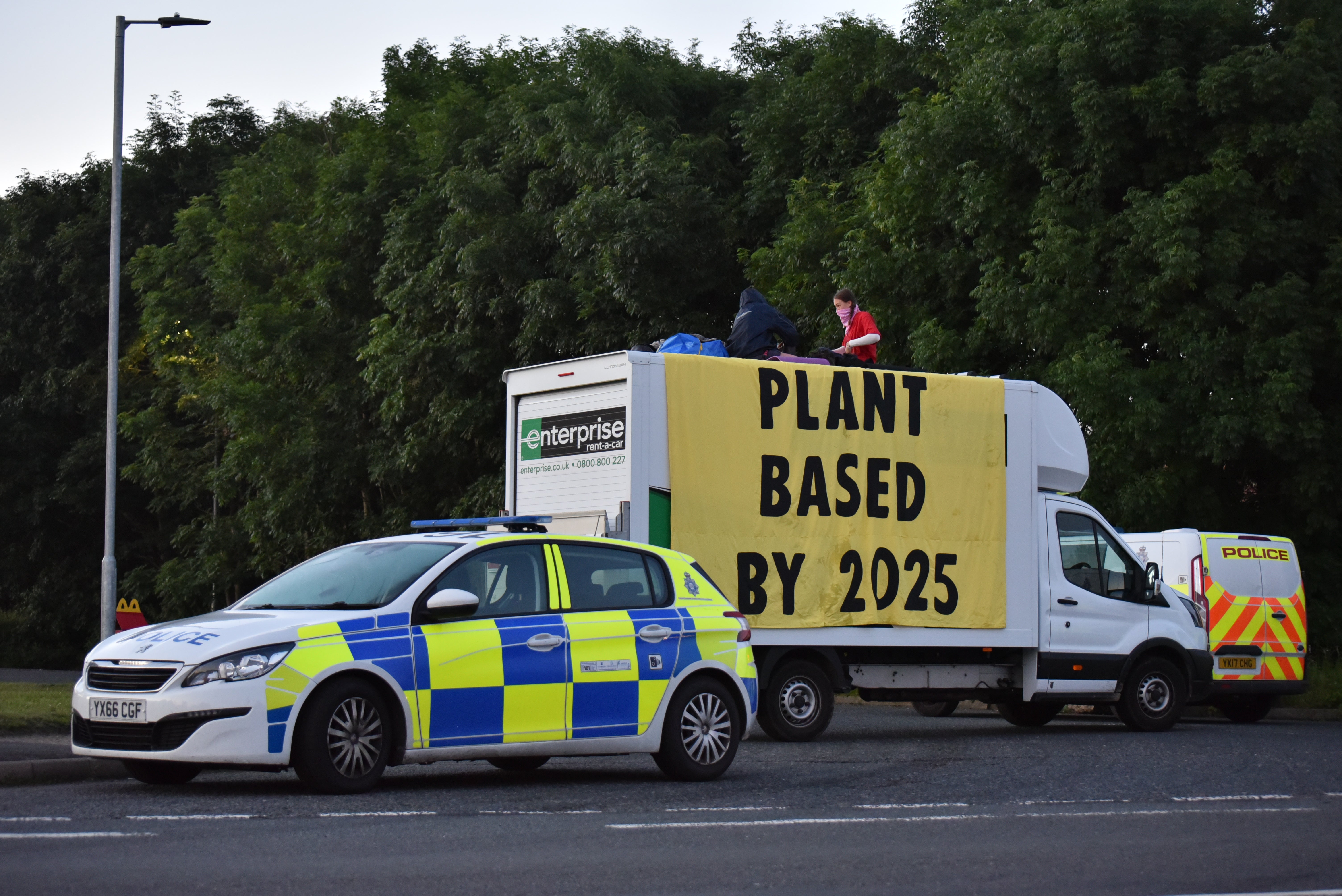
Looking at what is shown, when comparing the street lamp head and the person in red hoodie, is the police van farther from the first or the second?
the street lamp head

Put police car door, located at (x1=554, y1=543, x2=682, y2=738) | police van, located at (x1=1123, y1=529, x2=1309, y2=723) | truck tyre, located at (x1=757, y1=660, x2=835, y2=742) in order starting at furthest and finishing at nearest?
1. police van, located at (x1=1123, y1=529, x2=1309, y2=723)
2. truck tyre, located at (x1=757, y1=660, x2=835, y2=742)
3. police car door, located at (x1=554, y1=543, x2=682, y2=738)

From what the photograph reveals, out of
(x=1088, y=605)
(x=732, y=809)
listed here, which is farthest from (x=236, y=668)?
(x=1088, y=605)

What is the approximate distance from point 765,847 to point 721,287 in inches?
949

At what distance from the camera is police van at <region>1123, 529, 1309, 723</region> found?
1830 centimetres

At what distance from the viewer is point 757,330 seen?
14.9 meters

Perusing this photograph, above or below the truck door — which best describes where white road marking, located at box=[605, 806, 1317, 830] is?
below

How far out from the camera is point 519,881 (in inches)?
259

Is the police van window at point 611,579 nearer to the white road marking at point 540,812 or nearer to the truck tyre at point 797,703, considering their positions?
the white road marking at point 540,812

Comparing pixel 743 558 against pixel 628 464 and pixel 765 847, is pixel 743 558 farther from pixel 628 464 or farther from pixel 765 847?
pixel 765 847

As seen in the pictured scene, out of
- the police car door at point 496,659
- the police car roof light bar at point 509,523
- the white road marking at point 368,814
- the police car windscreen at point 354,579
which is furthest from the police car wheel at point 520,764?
the white road marking at point 368,814

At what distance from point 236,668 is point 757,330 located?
279 inches

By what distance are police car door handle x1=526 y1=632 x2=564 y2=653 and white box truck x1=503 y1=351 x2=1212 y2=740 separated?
11.0 feet

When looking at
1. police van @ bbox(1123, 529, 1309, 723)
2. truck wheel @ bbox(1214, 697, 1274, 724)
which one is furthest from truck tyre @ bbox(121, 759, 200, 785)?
truck wheel @ bbox(1214, 697, 1274, 724)

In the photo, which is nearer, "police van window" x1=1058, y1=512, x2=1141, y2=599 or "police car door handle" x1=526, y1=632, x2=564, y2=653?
"police car door handle" x1=526, y1=632, x2=564, y2=653
